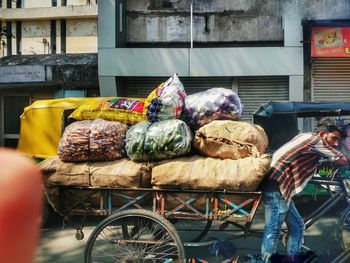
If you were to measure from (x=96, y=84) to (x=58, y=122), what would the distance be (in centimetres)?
484

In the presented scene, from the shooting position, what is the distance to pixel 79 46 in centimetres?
1420

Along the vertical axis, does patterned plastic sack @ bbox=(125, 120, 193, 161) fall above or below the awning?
below

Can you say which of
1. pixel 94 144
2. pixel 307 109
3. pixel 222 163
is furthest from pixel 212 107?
pixel 307 109

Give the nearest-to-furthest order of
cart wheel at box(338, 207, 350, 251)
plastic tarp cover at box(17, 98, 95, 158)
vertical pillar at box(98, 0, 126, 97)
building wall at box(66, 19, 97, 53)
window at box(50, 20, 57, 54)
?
cart wheel at box(338, 207, 350, 251)
plastic tarp cover at box(17, 98, 95, 158)
vertical pillar at box(98, 0, 126, 97)
building wall at box(66, 19, 97, 53)
window at box(50, 20, 57, 54)

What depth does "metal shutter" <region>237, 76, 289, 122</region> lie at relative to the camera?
37.8ft

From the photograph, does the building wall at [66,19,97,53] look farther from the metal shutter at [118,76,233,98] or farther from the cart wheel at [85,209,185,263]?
the cart wheel at [85,209,185,263]

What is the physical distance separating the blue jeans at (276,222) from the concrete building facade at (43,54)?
8978mm

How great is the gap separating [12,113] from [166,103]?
36.1 ft

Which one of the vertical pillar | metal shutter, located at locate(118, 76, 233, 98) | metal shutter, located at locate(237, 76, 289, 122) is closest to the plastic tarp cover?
the vertical pillar

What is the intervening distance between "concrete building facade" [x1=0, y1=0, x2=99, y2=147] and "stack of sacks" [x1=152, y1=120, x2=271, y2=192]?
877 centimetres

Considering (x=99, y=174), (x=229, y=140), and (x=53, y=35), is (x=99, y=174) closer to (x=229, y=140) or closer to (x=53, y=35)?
(x=229, y=140)

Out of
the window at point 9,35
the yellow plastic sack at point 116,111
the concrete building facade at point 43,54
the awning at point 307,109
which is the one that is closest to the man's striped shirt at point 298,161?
the awning at point 307,109

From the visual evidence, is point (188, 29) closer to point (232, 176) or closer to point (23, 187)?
point (232, 176)

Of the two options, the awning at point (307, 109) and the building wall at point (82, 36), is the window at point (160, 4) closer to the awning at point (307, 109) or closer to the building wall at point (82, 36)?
the building wall at point (82, 36)
